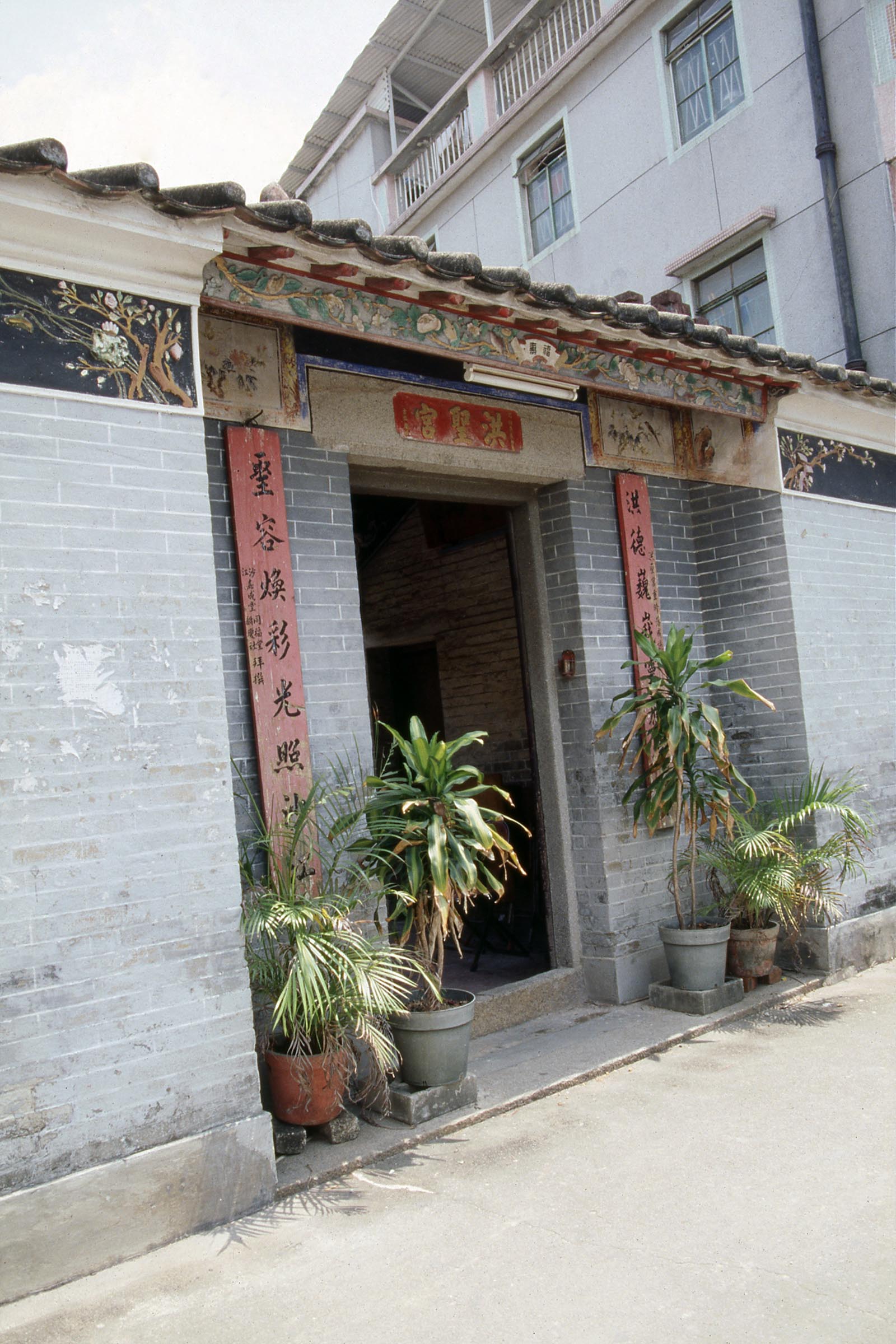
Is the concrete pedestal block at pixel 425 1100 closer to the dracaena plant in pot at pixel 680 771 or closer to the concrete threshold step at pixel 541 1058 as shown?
the concrete threshold step at pixel 541 1058

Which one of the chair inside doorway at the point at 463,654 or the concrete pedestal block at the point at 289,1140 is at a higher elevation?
the chair inside doorway at the point at 463,654

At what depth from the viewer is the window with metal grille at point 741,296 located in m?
8.48

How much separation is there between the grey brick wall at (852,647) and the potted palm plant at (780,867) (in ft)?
0.90

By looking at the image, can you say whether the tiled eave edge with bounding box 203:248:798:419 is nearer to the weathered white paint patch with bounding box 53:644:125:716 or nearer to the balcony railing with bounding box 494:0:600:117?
the weathered white paint patch with bounding box 53:644:125:716

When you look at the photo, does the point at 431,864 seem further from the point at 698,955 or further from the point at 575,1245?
the point at 698,955

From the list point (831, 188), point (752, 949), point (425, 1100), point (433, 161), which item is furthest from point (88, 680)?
point (433, 161)

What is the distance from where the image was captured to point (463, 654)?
7902mm

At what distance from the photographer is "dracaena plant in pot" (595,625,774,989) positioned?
5.21 meters

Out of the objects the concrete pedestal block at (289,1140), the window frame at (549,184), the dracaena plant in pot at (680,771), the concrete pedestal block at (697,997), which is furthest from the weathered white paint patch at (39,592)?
the window frame at (549,184)

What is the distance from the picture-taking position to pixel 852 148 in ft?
24.8

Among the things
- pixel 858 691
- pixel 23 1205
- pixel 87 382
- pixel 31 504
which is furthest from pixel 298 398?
pixel 858 691

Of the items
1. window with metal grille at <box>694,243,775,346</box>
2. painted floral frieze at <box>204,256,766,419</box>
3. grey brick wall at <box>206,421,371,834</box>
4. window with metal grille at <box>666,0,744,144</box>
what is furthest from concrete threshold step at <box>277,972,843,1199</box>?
window with metal grille at <box>666,0,744,144</box>

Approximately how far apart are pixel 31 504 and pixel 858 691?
17.5 ft

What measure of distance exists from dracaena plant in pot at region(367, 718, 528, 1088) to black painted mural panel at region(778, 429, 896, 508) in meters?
3.49
